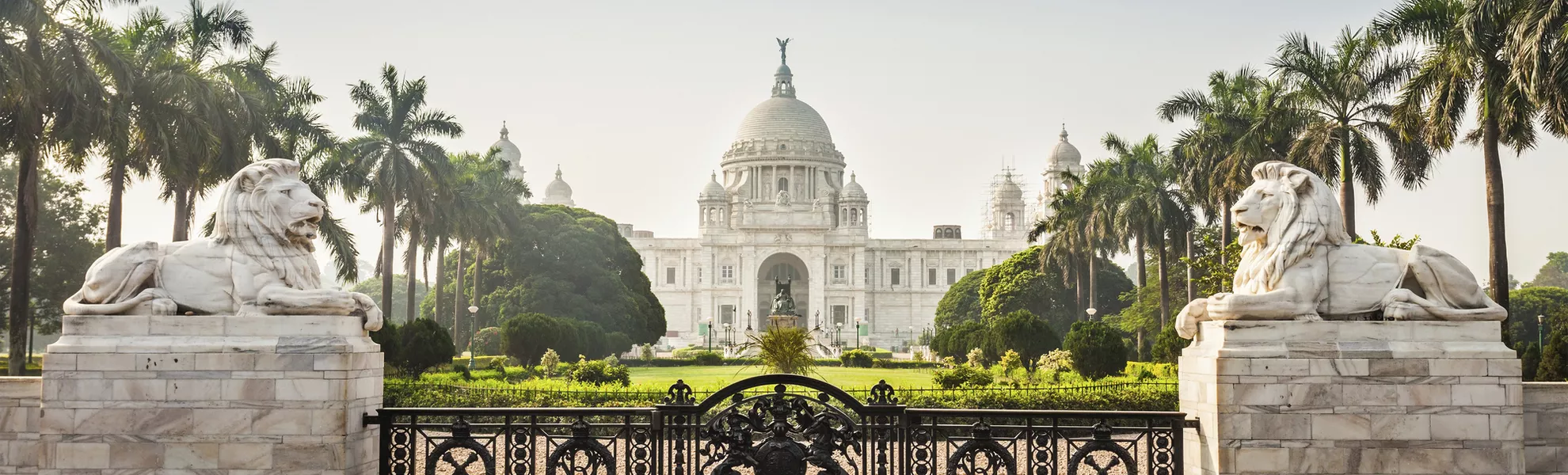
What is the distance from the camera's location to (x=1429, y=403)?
30.2ft

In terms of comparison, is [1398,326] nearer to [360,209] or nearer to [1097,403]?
[1097,403]

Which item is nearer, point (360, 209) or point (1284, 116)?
point (1284, 116)

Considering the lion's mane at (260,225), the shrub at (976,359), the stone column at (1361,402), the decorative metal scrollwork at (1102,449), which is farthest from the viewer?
the shrub at (976,359)

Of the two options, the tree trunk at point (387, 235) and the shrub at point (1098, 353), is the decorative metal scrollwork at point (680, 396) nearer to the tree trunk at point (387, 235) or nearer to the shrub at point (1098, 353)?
the shrub at point (1098, 353)

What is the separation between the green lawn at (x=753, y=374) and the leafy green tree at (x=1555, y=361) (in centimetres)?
1322

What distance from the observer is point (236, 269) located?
31.2 feet

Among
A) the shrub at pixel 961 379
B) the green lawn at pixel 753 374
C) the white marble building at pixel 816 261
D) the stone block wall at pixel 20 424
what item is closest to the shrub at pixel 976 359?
the green lawn at pixel 753 374

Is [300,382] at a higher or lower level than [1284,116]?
lower

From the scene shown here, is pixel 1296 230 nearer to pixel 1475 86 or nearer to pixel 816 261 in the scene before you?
pixel 1475 86

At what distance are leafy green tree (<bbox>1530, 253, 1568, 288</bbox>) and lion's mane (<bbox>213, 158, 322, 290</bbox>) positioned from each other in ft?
319

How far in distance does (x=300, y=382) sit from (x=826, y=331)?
80340mm

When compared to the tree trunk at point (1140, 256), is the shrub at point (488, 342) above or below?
below

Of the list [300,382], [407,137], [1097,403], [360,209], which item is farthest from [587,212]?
[300,382]

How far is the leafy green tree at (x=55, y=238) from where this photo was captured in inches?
1479
